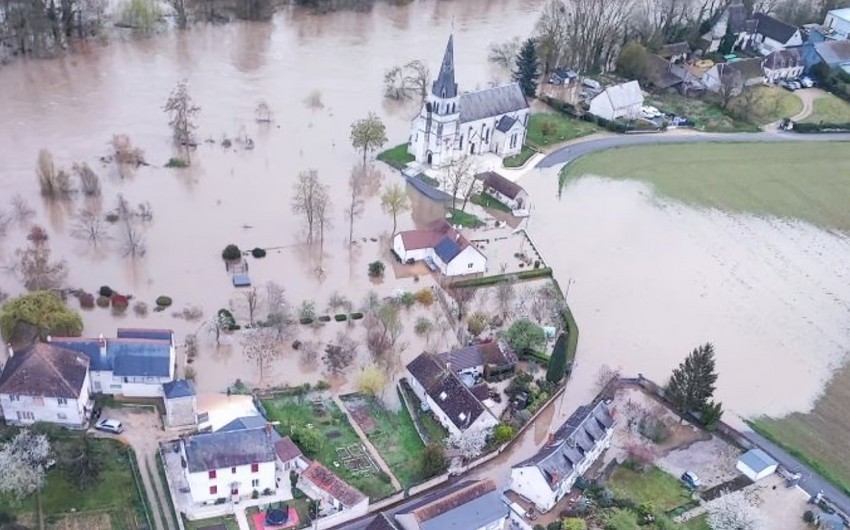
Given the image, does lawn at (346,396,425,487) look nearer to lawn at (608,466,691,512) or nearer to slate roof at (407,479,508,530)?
slate roof at (407,479,508,530)

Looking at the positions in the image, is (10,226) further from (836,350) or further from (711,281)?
(836,350)

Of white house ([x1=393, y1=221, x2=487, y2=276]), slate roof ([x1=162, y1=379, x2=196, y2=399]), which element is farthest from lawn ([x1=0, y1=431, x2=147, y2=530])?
white house ([x1=393, y1=221, x2=487, y2=276])

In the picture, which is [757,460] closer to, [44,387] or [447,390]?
[447,390]

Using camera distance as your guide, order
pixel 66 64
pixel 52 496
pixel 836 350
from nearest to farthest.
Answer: pixel 52 496
pixel 836 350
pixel 66 64

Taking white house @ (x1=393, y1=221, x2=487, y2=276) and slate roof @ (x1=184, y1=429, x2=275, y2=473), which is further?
white house @ (x1=393, y1=221, x2=487, y2=276)

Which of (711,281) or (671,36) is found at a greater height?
(671,36)

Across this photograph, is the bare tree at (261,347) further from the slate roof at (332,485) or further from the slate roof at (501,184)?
the slate roof at (501,184)

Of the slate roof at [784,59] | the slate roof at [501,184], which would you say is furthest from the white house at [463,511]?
the slate roof at [784,59]

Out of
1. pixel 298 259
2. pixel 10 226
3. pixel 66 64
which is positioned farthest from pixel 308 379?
pixel 66 64
